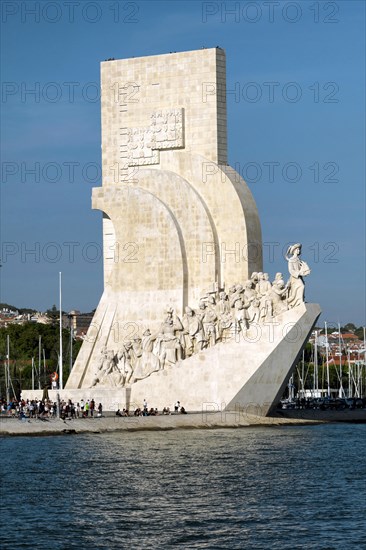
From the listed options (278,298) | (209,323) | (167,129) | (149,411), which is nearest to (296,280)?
(278,298)

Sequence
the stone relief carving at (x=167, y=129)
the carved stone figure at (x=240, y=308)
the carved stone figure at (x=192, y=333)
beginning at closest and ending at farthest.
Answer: the carved stone figure at (x=240, y=308), the carved stone figure at (x=192, y=333), the stone relief carving at (x=167, y=129)

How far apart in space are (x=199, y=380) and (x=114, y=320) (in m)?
4.30

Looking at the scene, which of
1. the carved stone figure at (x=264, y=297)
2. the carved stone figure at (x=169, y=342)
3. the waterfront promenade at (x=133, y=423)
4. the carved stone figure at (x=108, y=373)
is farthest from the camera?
the carved stone figure at (x=108, y=373)

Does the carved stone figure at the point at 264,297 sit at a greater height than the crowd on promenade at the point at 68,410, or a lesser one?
greater

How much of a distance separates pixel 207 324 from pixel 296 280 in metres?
2.97

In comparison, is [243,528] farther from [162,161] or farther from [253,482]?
[162,161]

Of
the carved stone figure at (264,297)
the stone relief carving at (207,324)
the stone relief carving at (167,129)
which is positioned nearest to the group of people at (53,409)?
the stone relief carving at (207,324)

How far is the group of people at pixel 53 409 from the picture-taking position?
38094 millimetres

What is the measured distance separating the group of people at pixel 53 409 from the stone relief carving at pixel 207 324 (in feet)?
5.06

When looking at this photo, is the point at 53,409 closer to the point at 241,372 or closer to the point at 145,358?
the point at 145,358

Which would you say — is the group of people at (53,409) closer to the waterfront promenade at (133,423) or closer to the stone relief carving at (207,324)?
the waterfront promenade at (133,423)

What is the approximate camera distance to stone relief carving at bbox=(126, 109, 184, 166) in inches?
1649

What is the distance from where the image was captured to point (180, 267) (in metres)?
41.4

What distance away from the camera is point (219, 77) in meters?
41.6
